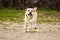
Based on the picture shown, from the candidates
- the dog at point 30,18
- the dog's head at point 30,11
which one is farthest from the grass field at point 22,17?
the dog's head at point 30,11

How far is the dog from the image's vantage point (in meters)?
8.23

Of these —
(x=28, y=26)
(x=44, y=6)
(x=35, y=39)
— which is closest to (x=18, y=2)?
(x=44, y=6)

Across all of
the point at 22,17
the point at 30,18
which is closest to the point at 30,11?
the point at 30,18

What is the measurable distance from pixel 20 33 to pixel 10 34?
35 centimetres

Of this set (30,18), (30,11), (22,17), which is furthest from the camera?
(22,17)

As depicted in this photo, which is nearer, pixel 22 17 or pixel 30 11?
pixel 30 11

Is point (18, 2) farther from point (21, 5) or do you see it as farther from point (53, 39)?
point (53, 39)

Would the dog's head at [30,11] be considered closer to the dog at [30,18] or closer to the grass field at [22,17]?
the dog at [30,18]

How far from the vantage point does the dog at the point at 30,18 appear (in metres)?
8.23

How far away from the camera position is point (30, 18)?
8.36m

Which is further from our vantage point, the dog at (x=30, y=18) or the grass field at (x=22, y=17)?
the grass field at (x=22, y=17)

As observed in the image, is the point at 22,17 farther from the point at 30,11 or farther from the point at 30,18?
the point at 30,11

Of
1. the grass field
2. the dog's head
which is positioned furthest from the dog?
the grass field

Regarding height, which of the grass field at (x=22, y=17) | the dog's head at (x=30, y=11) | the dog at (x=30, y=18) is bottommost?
the grass field at (x=22, y=17)
